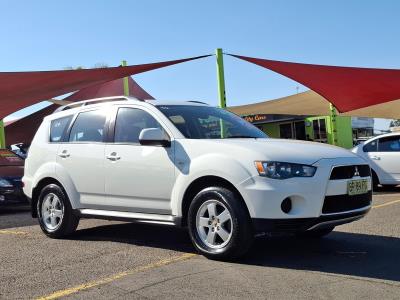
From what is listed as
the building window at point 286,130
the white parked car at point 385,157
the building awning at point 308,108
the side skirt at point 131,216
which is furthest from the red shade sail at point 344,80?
the building window at point 286,130

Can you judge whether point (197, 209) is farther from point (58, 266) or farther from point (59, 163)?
point (59, 163)

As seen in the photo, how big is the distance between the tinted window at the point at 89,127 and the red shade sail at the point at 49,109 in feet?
59.6

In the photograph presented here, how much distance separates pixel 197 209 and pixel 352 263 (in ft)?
5.53

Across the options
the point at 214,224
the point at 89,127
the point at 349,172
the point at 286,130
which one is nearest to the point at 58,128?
the point at 89,127

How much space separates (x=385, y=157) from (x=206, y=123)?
7.99 metres

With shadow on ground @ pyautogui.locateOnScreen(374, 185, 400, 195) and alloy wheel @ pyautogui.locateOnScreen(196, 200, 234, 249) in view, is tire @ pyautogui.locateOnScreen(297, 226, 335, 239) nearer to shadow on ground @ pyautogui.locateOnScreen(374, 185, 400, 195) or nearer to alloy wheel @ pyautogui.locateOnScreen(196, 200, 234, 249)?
alloy wheel @ pyautogui.locateOnScreen(196, 200, 234, 249)

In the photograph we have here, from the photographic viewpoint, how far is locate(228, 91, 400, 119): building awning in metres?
20.2

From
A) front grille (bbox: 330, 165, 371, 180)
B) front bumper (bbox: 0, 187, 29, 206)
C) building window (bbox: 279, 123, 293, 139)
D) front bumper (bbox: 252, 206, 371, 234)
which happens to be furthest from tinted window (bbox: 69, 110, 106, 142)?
building window (bbox: 279, 123, 293, 139)

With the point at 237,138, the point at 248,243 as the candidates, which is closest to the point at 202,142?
the point at 237,138

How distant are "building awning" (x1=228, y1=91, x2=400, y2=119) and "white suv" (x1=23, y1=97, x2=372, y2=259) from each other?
1318cm

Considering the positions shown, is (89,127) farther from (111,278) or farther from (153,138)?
(111,278)

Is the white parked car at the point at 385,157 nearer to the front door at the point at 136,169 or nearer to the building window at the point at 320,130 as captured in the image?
the front door at the point at 136,169

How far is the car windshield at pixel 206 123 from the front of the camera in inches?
255

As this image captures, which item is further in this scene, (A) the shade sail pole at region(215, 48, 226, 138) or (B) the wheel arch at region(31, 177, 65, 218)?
(A) the shade sail pole at region(215, 48, 226, 138)
